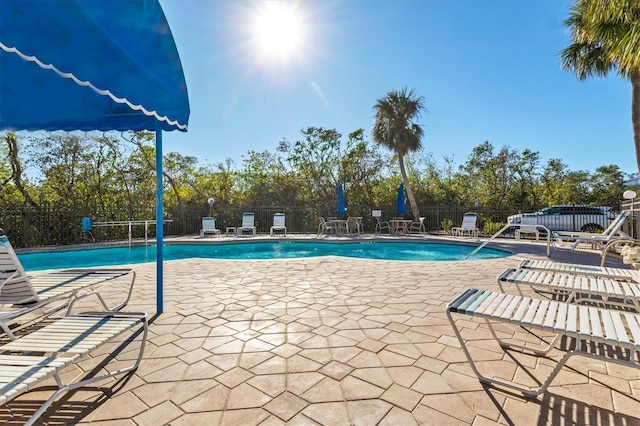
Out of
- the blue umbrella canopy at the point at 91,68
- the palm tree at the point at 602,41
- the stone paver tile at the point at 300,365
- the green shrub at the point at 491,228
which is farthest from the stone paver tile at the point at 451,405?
the green shrub at the point at 491,228

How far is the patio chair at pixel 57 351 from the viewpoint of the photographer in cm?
123

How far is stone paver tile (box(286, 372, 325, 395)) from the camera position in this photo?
174 cm

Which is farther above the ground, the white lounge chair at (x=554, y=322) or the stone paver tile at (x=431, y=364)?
the white lounge chair at (x=554, y=322)

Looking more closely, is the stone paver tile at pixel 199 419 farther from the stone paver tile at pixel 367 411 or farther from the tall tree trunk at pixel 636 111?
the tall tree trunk at pixel 636 111

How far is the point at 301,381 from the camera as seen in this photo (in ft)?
5.95

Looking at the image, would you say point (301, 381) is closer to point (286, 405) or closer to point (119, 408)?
point (286, 405)

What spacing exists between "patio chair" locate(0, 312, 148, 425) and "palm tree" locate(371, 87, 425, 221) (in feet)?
41.9

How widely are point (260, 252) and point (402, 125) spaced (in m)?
8.72

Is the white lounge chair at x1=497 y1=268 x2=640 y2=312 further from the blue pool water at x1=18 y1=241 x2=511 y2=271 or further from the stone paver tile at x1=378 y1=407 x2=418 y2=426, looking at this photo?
the blue pool water at x1=18 y1=241 x2=511 y2=271

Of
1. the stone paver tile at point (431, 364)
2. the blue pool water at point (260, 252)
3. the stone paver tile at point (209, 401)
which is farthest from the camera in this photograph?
the blue pool water at point (260, 252)

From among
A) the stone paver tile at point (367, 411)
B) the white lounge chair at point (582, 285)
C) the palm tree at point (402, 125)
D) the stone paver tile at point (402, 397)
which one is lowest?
the stone paver tile at point (367, 411)

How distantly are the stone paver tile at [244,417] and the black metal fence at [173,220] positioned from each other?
12.0 meters

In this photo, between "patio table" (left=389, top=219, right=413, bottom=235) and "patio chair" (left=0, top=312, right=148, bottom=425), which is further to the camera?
"patio table" (left=389, top=219, right=413, bottom=235)

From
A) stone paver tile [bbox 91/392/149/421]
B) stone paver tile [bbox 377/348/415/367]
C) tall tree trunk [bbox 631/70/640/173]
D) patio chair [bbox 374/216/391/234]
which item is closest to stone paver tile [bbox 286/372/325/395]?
stone paver tile [bbox 377/348/415/367]
